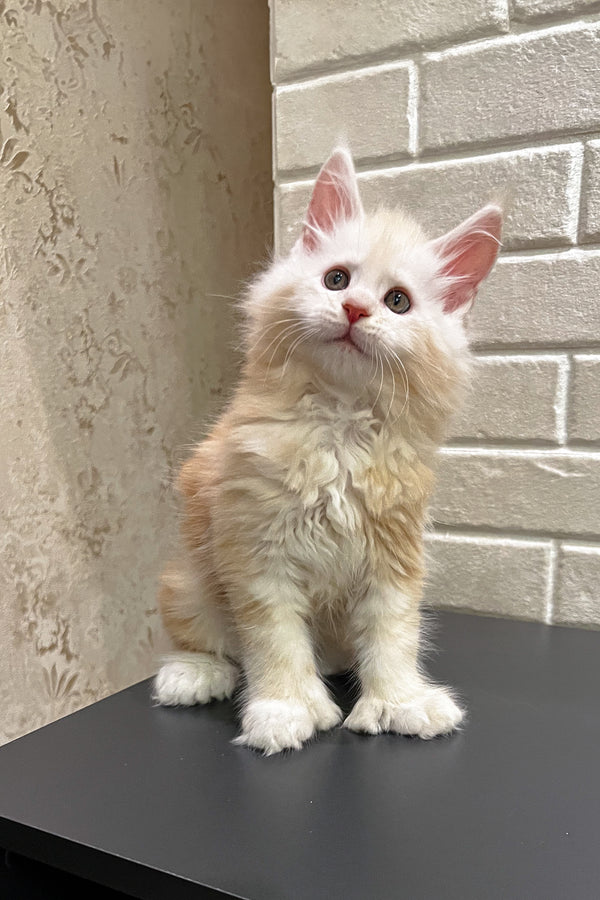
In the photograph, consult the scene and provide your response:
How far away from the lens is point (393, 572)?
674 mm

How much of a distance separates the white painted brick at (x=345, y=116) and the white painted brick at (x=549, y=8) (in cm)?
15

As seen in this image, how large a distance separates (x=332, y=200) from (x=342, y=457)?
0.87ft

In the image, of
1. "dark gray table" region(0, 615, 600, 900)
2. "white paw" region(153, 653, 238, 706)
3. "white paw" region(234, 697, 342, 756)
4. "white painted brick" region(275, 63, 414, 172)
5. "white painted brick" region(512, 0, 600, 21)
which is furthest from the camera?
"white painted brick" region(275, 63, 414, 172)

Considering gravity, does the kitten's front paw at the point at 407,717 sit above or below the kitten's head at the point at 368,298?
below

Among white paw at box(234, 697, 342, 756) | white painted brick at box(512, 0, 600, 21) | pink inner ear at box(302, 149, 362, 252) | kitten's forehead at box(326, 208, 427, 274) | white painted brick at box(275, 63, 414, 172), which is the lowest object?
white paw at box(234, 697, 342, 756)

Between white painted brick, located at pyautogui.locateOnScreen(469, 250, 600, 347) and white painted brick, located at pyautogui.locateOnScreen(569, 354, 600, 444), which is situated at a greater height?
white painted brick, located at pyautogui.locateOnScreen(469, 250, 600, 347)

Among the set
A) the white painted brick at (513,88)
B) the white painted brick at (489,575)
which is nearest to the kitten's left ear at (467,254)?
the white painted brick at (513,88)

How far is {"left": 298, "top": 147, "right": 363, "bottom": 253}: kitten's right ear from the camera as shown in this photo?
0.69m

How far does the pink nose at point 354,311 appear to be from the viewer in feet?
1.99

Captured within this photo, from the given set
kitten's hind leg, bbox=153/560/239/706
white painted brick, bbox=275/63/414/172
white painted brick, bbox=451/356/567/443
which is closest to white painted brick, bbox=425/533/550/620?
white painted brick, bbox=451/356/567/443

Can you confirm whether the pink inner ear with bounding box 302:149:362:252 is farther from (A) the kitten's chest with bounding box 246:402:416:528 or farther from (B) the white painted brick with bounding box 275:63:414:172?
(B) the white painted brick with bounding box 275:63:414:172

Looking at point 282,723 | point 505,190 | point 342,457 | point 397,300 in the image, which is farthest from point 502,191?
point 282,723

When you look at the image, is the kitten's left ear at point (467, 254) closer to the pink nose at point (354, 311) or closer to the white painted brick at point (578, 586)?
the pink nose at point (354, 311)

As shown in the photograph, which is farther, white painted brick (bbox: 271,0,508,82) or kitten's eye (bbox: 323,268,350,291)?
white painted brick (bbox: 271,0,508,82)
